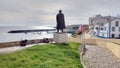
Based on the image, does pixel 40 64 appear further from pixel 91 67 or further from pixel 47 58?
pixel 91 67

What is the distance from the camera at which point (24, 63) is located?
1260cm

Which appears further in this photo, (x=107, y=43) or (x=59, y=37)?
(x=107, y=43)

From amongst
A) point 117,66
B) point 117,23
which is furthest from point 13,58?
point 117,23

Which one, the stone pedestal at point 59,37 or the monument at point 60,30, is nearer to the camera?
the stone pedestal at point 59,37

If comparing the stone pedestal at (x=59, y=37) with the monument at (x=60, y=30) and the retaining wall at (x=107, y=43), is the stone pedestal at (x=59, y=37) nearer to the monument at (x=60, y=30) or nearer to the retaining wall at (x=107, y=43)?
the monument at (x=60, y=30)

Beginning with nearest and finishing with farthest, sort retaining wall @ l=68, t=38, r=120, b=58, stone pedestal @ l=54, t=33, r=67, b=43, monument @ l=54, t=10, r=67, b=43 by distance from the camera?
stone pedestal @ l=54, t=33, r=67, b=43 < monument @ l=54, t=10, r=67, b=43 < retaining wall @ l=68, t=38, r=120, b=58

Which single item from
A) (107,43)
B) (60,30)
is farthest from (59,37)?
(107,43)

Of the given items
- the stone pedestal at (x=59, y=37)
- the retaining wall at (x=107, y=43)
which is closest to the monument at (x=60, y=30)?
the stone pedestal at (x=59, y=37)

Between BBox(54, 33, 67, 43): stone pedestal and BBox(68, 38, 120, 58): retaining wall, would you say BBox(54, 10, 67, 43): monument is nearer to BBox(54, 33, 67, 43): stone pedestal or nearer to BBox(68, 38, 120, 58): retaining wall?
BBox(54, 33, 67, 43): stone pedestal

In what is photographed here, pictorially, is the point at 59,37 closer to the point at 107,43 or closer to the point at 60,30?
the point at 60,30

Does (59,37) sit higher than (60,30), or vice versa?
(60,30)

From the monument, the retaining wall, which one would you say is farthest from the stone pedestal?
the retaining wall

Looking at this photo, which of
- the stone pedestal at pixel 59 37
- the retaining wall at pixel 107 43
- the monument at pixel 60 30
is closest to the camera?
the stone pedestal at pixel 59 37

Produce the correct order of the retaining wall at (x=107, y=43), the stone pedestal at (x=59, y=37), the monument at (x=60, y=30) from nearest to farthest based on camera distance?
the stone pedestal at (x=59, y=37)
the monument at (x=60, y=30)
the retaining wall at (x=107, y=43)
